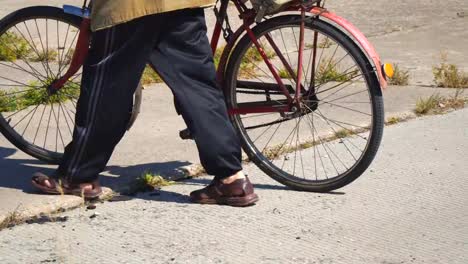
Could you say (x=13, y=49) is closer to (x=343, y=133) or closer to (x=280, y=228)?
(x=343, y=133)

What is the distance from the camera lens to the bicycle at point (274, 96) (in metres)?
5.18

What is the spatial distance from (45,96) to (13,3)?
15.1 ft

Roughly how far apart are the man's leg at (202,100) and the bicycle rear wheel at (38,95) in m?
0.78

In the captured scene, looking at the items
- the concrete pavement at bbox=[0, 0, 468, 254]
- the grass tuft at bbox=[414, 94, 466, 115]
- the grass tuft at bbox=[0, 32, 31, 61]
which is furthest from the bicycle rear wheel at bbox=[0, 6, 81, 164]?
the grass tuft at bbox=[414, 94, 466, 115]

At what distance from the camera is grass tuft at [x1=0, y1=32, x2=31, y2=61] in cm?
674

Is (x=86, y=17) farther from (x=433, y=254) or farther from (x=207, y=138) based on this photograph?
(x=433, y=254)

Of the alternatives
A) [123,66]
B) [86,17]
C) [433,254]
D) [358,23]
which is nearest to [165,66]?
[123,66]

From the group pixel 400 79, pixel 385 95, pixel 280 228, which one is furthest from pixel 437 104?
pixel 280 228

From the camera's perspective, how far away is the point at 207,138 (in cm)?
514

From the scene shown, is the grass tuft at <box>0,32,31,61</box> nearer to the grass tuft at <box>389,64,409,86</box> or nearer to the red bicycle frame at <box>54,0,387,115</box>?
the red bicycle frame at <box>54,0,387,115</box>

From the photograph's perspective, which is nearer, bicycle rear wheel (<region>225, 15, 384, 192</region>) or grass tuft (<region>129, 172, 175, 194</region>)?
bicycle rear wheel (<region>225, 15, 384, 192</region>)

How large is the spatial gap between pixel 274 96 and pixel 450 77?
7.22 ft

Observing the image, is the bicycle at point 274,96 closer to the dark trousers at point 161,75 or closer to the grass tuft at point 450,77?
the dark trousers at point 161,75

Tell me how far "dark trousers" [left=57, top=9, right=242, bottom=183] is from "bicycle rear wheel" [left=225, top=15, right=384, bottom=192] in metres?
0.32
